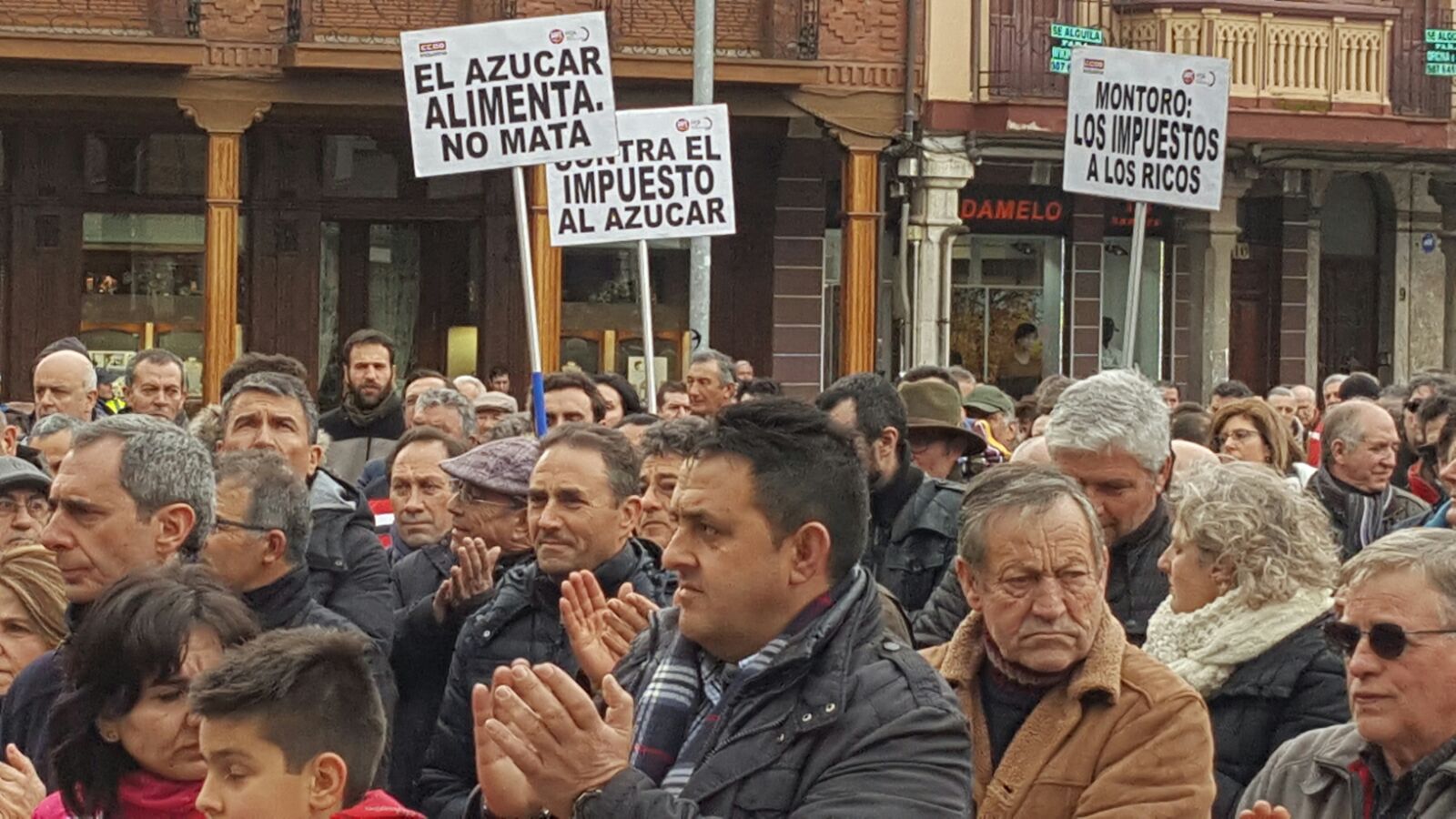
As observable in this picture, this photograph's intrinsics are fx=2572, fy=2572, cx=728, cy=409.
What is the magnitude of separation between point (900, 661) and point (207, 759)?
1232mm

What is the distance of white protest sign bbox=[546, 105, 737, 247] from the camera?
1407cm

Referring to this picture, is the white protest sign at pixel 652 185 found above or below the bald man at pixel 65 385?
above

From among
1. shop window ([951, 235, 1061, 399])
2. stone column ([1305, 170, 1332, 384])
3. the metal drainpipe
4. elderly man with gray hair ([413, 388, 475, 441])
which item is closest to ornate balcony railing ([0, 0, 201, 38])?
the metal drainpipe

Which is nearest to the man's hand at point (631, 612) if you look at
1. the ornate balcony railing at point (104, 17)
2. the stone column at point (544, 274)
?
the stone column at point (544, 274)

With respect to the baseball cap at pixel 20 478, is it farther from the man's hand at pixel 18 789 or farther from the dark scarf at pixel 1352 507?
the dark scarf at pixel 1352 507

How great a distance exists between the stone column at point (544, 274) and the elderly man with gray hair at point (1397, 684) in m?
19.0

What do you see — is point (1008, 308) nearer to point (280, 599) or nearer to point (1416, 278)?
point (1416, 278)

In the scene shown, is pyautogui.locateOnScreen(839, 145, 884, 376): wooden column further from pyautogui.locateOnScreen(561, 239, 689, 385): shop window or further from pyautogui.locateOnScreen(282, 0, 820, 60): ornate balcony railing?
pyautogui.locateOnScreen(561, 239, 689, 385): shop window

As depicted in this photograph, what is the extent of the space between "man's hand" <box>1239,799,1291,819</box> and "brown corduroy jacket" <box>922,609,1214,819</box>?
0.74 feet

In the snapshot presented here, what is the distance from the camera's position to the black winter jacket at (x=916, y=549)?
8023 millimetres

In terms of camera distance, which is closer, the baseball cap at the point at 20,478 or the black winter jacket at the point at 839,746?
the black winter jacket at the point at 839,746

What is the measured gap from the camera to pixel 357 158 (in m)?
25.6

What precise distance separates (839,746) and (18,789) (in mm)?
1895

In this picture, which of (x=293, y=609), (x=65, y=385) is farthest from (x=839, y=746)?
(x=65, y=385)
